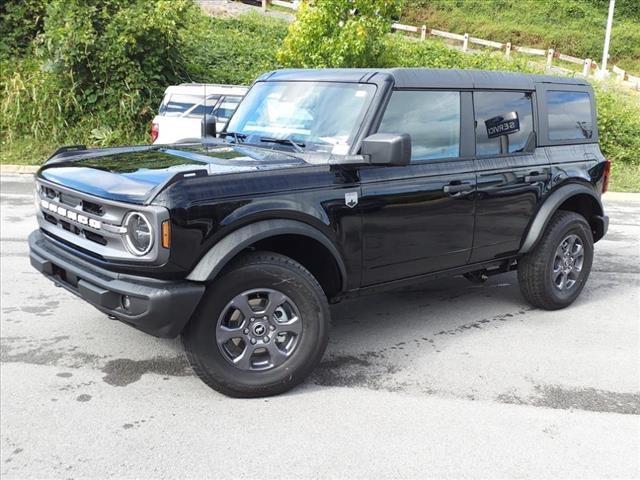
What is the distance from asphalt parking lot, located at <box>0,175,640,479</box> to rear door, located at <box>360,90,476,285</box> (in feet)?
2.12

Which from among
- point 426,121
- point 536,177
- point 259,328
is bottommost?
point 259,328

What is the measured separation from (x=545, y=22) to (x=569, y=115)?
39563mm

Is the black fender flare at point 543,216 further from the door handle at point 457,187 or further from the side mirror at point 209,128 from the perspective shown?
the side mirror at point 209,128

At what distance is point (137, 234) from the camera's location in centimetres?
325

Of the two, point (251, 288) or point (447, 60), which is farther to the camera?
point (447, 60)

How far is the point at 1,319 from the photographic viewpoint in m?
4.73

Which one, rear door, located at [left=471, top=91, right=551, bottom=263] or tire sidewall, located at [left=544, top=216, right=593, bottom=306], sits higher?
rear door, located at [left=471, top=91, right=551, bottom=263]

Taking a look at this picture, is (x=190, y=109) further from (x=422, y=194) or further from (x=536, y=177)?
(x=422, y=194)

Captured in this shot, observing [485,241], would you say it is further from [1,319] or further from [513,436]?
[1,319]

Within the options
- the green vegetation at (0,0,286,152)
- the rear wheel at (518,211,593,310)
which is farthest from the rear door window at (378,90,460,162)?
the green vegetation at (0,0,286,152)

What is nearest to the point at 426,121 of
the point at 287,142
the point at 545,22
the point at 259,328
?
the point at 287,142

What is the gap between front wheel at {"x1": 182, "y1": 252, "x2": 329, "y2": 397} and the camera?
11.3 feet

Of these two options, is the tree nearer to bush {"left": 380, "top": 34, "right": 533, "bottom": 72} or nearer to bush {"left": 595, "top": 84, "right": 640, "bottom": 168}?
bush {"left": 380, "top": 34, "right": 533, "bottom": 72}

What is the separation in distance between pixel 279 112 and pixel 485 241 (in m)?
1.75
